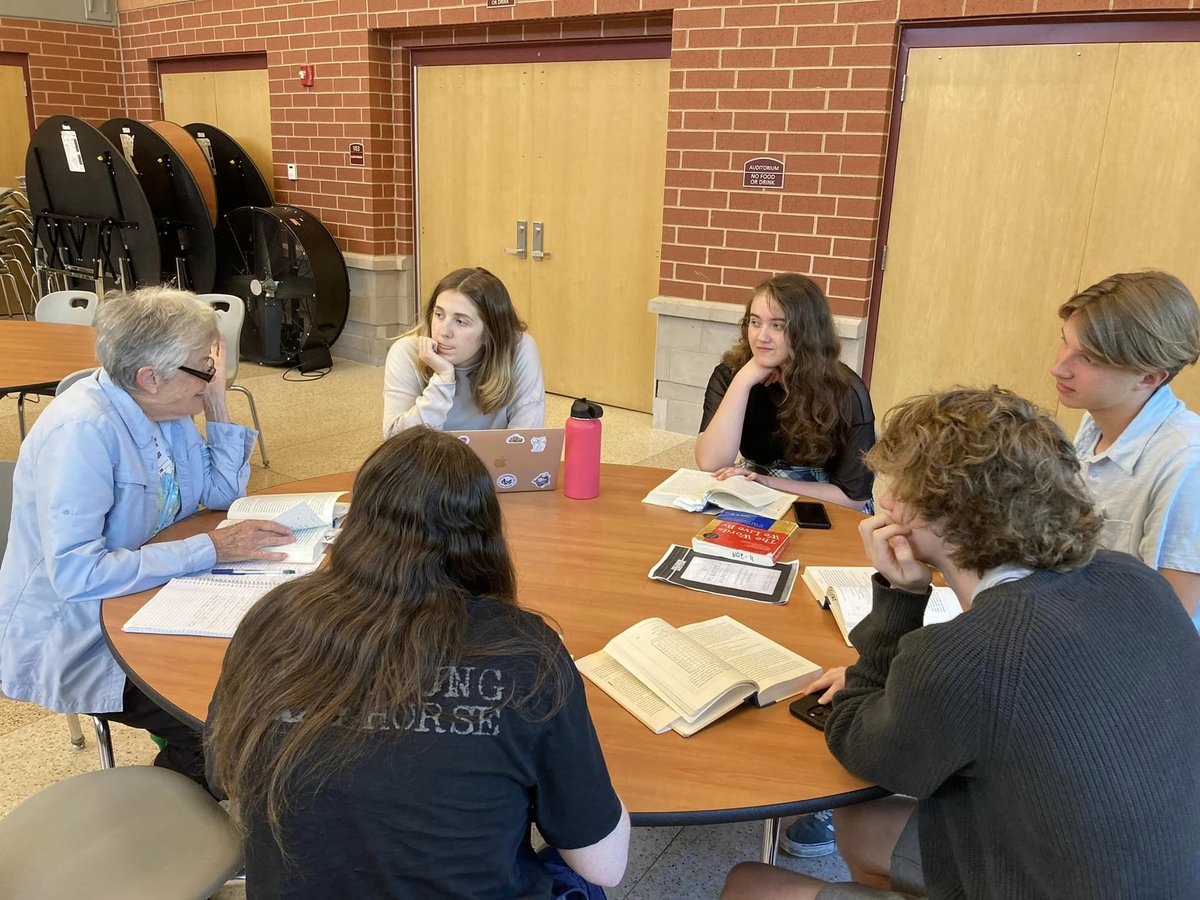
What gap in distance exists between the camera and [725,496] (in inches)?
84.4

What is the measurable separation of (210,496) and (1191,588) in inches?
77.8

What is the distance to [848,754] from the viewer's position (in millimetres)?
1158

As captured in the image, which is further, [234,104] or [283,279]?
[234,104]

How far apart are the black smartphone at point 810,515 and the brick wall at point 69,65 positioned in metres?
8.01

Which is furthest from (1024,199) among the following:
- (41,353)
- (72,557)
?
(41,353)

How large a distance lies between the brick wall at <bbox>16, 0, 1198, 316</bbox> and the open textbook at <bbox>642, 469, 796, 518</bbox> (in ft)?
7.95

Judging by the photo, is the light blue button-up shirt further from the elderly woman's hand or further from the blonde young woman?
the blonde young woman

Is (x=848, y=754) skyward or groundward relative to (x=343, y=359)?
skyward

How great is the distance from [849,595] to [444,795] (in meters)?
0.94

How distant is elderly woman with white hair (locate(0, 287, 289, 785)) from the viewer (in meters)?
1.57

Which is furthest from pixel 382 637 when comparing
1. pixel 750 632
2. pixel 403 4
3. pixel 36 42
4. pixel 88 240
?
pixel 36 42

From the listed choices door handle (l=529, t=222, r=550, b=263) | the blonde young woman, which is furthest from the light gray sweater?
door handle (l=529, t=222, r=550, b=263)

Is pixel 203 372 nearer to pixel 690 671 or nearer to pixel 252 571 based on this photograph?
pixel 252 571

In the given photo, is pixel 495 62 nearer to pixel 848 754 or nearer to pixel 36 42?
pixel 36 42
